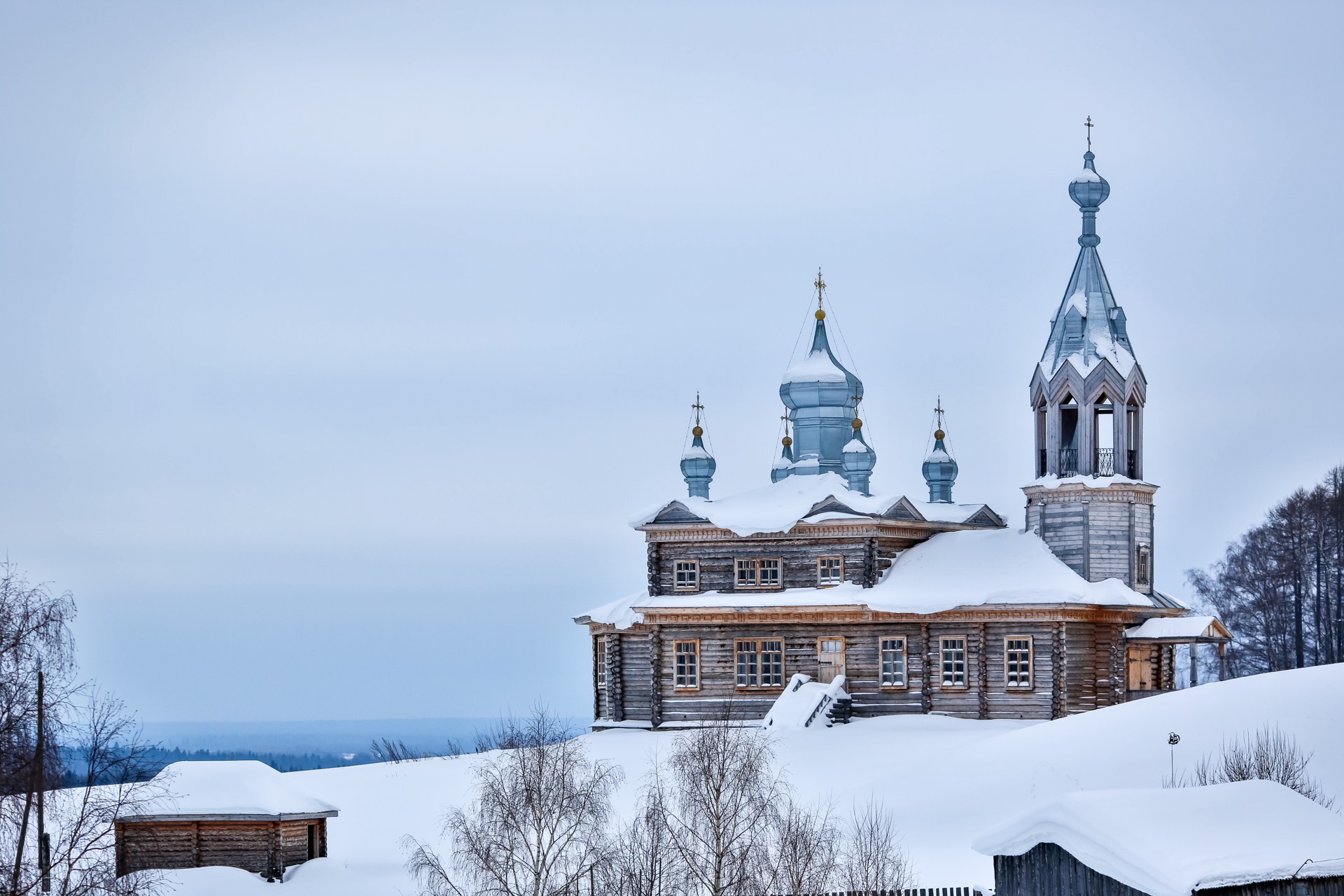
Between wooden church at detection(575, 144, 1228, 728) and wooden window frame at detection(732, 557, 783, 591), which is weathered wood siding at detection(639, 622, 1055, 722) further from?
wooden window frame at detection(732, 557, 783, 591)

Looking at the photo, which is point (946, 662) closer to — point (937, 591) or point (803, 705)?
point (937, 591)

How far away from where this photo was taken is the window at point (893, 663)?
165 feet

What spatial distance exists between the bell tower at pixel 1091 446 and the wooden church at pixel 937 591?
0.14 ft

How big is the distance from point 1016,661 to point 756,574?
750 centimetres

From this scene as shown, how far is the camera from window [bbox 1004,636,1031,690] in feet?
162

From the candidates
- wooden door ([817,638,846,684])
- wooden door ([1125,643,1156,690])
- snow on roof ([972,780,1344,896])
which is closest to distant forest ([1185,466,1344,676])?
wooden door ([1125,643,1156,690])

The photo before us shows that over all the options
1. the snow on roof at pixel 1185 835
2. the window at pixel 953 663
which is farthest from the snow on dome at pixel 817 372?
the snow on roof at pixel 1185 835

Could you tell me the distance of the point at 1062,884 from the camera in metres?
22.6

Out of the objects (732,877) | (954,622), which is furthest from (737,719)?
(732,877)

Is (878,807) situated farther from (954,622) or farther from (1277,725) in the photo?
(954,622)

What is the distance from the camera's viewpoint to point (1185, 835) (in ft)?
73.2

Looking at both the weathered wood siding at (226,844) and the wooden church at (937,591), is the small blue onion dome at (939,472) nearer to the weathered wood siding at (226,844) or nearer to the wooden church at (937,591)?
the wooden church at (937,591)

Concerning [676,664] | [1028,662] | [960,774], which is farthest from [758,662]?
[960,774]

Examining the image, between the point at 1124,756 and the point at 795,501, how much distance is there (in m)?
17.0
